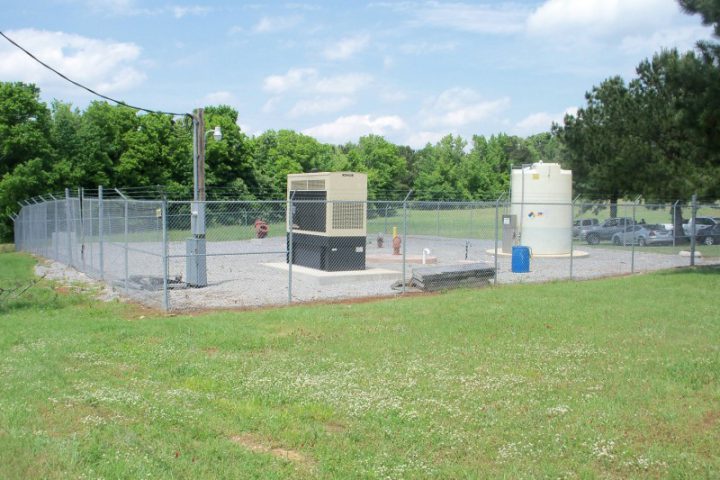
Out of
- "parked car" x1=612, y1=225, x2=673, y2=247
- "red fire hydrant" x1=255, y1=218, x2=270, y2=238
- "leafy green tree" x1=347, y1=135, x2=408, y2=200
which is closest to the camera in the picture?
"parked car" x1=612, y1=225, x2=673, y2=247

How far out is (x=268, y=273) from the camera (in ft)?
64.7

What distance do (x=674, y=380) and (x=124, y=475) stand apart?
18.3 feet

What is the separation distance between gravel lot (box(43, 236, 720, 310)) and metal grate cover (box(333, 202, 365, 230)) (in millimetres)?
1588

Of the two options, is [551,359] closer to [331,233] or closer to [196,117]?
[331,233]

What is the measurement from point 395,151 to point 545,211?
57483 mm

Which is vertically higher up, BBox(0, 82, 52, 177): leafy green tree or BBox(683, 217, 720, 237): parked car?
BBox(0, 82, 52, 177): leafy green tree

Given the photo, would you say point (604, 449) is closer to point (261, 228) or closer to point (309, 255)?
point (309, 255)

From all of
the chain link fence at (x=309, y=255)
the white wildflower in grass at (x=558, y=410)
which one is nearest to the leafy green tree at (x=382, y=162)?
the chain link fence at (x=309, y=255)

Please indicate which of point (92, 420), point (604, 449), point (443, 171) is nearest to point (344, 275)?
point (92, 420)

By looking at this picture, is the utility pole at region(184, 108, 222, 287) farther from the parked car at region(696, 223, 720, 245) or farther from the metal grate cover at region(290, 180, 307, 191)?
the parked car at region(696, 223, 720, 245)

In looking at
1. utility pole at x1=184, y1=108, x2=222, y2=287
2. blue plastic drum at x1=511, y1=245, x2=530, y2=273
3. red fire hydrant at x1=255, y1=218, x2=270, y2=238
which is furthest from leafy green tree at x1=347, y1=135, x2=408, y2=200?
utility pole at x1=184, y1=108, x2=222, y2=287

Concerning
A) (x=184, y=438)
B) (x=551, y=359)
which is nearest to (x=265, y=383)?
(x=184, y=438)

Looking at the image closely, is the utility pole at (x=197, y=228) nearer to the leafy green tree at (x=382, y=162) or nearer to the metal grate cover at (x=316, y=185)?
the metal grate cover at (x=316, y=185)

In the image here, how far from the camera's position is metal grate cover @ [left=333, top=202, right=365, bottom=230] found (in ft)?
59.3
